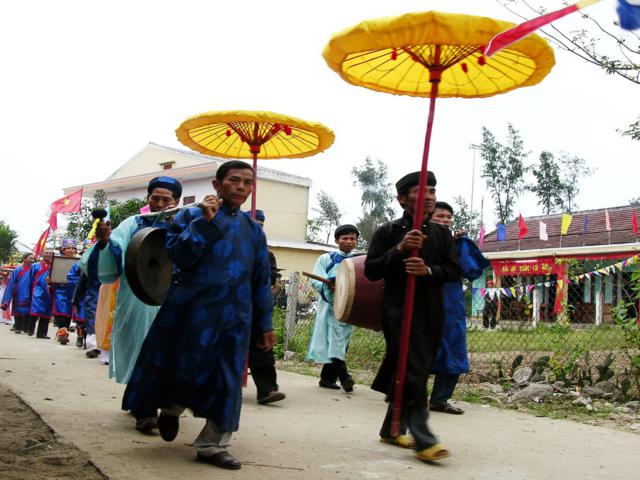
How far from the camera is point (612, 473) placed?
13.7ft

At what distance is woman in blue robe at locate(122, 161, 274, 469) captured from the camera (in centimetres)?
389

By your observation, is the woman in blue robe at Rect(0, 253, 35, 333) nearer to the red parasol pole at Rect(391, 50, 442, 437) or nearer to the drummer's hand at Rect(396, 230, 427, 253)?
the red parasol pole at Rect(391, 50, 442, 437)

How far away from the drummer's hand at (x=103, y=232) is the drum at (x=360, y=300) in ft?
6.41

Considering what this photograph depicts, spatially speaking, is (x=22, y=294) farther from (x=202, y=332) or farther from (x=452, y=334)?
(x=202, y=332)

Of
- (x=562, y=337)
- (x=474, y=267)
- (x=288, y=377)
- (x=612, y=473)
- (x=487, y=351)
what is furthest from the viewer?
(x=487, y=351)

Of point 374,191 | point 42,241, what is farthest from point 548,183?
point 42,241

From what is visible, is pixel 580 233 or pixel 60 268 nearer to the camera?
pixel 60 268

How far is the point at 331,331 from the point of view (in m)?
7.81

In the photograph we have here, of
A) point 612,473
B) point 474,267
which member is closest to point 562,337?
point 474,267

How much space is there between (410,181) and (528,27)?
1.58 meters

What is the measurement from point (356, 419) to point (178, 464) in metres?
2.21

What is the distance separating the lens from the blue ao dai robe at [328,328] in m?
7.68

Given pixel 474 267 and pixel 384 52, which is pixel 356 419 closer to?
pixel 474 267

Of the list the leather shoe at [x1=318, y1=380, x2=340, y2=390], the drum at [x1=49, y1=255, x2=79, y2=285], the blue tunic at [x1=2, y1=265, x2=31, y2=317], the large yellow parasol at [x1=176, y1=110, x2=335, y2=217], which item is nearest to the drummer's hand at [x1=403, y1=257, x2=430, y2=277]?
the large yellow parasol at [x1=176, y1=110, x2=335, y2=217]
